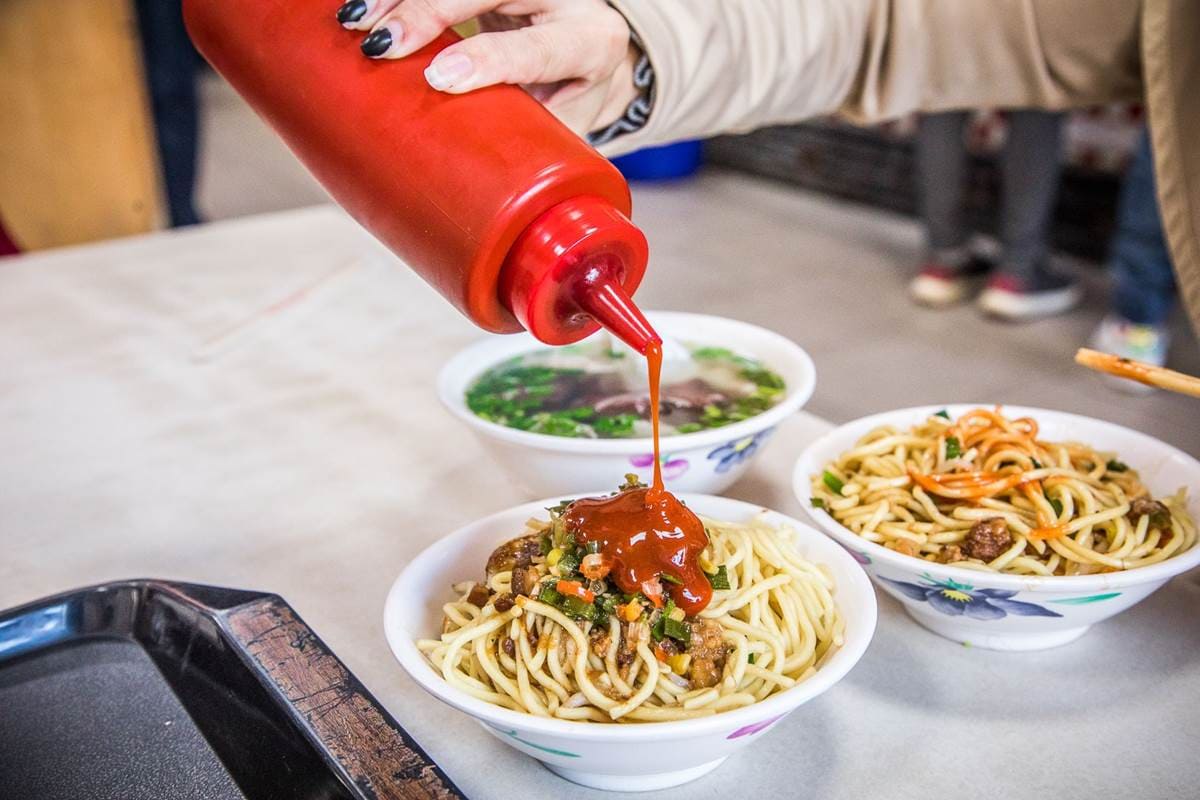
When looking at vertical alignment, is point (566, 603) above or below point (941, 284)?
above

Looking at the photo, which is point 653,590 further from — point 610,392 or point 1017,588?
point 610,392

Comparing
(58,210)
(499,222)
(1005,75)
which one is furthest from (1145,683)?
(58,210)

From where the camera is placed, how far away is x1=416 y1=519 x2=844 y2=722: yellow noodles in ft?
2.88

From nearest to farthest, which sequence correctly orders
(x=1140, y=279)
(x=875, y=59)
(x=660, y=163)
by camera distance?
(x=875, y=59) < (x=1140, y=279) < (x=660, y=163)

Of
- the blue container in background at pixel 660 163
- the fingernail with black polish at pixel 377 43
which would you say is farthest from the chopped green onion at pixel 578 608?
the blue container in background at pixel 660 163

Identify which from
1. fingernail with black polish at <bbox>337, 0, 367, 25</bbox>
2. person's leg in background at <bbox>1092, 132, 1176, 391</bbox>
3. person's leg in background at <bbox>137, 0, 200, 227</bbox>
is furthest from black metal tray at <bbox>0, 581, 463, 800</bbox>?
person's leg in background at <bbox>137, 0, 200, 227</bbox>

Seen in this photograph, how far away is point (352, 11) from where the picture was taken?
2.98 ft

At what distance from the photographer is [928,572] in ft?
3.12

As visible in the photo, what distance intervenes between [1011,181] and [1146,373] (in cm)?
260

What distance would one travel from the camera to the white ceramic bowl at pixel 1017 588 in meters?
0.93

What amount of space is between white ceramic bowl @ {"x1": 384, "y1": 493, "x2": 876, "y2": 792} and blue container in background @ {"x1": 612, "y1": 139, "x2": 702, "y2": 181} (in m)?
4.23

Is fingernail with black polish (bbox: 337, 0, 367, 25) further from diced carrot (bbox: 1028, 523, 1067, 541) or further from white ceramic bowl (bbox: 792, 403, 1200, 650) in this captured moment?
diced carrot (bbox: 1028, 523, 1067, 541)

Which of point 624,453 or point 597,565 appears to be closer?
point 597,565

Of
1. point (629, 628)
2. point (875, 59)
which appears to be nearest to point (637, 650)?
point (629, 628)
